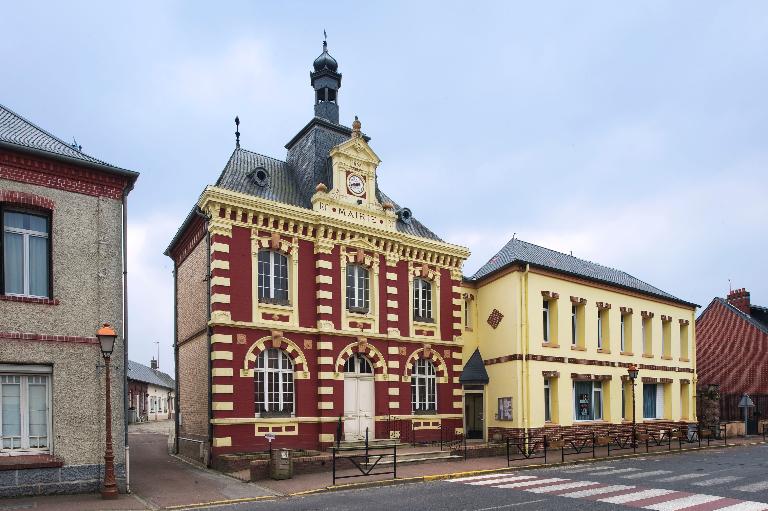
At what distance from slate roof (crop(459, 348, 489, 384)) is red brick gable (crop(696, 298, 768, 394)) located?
2023cm

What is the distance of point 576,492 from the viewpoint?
50.4ft

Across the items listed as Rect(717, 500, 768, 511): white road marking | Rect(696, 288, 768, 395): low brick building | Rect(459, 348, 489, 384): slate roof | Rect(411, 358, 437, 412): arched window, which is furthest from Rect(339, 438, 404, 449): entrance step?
Rect(696, 288, 768, 395): low brick building

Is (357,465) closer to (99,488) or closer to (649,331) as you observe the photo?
(99,488)

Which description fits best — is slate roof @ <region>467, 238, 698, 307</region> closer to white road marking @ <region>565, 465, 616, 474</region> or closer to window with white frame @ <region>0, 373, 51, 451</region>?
white road marking @ <region>565, 465, 616, 474</region>

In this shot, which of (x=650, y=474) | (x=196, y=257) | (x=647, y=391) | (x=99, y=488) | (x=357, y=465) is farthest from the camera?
(x=647, y=391)

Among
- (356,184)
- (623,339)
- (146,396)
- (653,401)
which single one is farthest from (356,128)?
(146,396)

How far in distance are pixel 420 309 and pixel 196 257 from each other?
8.91 metres

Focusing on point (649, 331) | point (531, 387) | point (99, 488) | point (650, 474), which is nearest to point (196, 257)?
point (99, 488)

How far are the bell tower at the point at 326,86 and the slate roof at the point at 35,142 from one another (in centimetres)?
1238

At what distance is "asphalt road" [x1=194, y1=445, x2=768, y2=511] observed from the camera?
13.7 metres

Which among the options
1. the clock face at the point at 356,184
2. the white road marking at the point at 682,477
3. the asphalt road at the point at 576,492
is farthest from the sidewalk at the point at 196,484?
the clock face at the point at 356,184

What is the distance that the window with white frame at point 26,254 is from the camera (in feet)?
48.3

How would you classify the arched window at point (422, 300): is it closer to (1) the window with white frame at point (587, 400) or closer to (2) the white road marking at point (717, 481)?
(1) the window with white frame at point (587, 400)

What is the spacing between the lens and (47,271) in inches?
595
